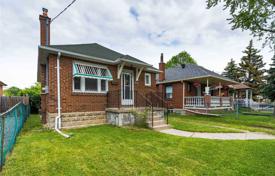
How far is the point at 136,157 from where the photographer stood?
158 inches

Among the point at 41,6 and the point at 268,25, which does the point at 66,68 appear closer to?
the point at 41,6

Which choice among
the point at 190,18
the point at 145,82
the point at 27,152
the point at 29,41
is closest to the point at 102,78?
the point at 145,82

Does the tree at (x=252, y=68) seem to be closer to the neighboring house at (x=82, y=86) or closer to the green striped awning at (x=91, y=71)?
the neighboring house at (x=82, y=86)

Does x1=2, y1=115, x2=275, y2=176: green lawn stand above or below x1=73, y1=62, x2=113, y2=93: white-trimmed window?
below

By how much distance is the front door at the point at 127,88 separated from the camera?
32.6 ft

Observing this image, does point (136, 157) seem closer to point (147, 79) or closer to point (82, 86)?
point (82, 86)

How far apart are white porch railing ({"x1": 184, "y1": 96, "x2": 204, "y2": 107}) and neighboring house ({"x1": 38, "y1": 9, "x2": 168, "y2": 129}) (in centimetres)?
593

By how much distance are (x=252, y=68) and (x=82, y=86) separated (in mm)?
32071

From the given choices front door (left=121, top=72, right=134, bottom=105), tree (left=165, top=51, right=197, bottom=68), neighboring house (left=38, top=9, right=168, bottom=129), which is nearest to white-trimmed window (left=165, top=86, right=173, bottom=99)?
neighboring house (left=38, top=9, right=168, bottom=129)

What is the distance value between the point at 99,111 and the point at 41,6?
6387mm

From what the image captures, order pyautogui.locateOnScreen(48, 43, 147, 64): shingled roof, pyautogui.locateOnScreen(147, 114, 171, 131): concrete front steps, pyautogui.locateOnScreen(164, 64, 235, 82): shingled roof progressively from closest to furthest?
1. pyautogui.locateOnScreen(147, 114, 171, 131): concrete front steps
2. pyautogui.locateOnScreen(48, 43, 147, 64): shingled roof
3. pyautogui.locateOnScreen(164, 64, 235, 82): shingled roof

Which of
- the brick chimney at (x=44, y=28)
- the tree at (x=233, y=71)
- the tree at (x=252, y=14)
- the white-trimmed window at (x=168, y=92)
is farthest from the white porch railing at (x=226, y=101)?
the tree at (x=233, y=71)

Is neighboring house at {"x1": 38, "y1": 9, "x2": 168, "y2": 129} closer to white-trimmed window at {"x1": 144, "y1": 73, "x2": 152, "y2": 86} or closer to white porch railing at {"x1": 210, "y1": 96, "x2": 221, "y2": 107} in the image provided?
white-trimmed window at {"x1": 144, "y1": 73, "x2": 152, "y2": 86}

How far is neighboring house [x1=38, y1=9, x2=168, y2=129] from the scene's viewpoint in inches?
290
